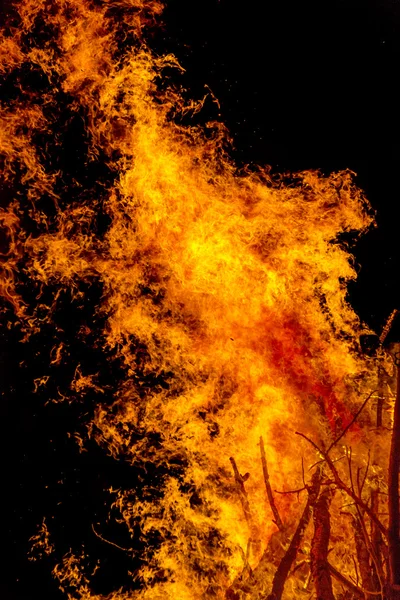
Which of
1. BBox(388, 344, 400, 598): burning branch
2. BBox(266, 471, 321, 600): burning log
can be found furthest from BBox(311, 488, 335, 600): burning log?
BBox(388, 344, 400, 598): burning branch

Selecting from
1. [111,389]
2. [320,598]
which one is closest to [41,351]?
[111,389]

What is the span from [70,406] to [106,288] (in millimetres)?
1725

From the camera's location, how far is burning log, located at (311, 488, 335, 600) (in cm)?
276

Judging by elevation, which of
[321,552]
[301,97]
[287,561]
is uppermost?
[301,97]

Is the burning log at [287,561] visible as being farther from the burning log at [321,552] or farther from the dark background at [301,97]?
the dark background at [301,97]

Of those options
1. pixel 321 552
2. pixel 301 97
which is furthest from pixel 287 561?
pixel 301 97

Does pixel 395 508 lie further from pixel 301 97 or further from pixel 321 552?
pixel 301 97

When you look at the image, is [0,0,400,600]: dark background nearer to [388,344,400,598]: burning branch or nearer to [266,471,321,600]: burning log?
[266,471,321,600]: burning log

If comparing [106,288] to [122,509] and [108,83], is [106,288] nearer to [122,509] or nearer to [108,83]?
[108,83]

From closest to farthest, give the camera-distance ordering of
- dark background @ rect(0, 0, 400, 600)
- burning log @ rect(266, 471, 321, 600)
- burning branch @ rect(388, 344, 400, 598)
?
burning branch @ rect(388, 344, 400, 598)
burning log @ rect(266, 471, 321, 600)
dark background @ rect(0, 0, 400, 600)

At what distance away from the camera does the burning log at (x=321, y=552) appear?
9.05 feet

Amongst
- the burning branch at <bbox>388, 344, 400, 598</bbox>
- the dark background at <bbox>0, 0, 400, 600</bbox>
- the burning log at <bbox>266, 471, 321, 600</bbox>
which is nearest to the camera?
the burning branch at <bbox>388, 344, 400, 598</bbox>

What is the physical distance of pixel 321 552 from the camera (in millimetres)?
2867

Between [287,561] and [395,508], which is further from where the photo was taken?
[287,561]
